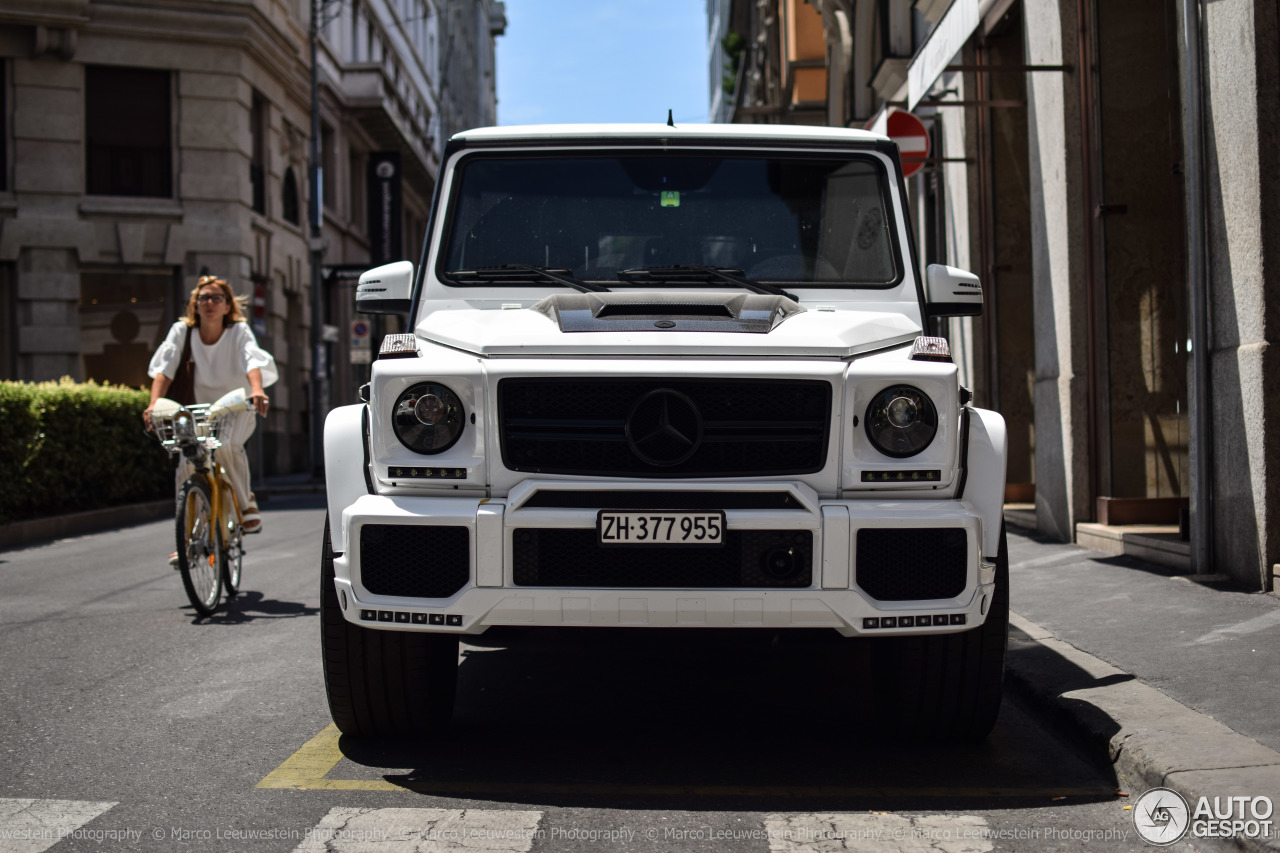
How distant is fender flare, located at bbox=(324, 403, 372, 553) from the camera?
432 cm

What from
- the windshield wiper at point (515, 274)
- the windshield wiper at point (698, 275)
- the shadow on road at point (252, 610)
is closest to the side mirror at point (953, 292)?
the windshield wiper at point (698, 275)

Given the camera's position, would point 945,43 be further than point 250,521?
Yes

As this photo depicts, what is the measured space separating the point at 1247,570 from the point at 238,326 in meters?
5.97

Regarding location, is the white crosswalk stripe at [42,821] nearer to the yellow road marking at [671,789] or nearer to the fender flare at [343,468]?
the yellow road marking at [671,789]

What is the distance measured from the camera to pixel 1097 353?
33.9 feet

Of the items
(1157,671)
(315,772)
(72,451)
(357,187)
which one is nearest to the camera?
(315,772)

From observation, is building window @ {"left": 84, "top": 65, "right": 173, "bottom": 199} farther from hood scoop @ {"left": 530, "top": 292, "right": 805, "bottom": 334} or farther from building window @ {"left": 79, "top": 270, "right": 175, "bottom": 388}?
hood scoop @ {"left": 530, "top": 292, "right": 805, "bottom": 334}

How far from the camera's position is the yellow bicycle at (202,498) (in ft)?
24.9

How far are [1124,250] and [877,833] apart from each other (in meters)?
7.45

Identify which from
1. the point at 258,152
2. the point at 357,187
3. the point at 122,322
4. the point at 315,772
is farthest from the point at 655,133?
the point at 357,187

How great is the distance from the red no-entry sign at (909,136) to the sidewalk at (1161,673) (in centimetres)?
409

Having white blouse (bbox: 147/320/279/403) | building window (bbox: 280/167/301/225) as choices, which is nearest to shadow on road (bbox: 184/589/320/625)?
white blouse (bbox: 147/320/279/403)

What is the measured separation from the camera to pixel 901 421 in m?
4.23

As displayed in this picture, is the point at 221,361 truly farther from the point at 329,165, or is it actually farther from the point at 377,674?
the point at 329,165
